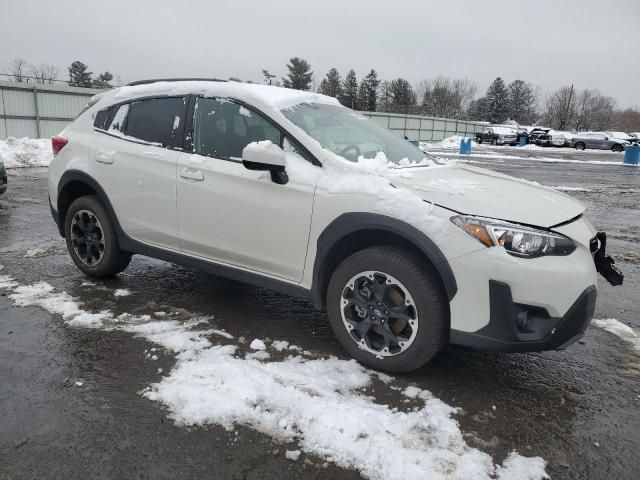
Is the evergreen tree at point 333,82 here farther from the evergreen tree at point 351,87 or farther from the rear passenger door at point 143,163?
the rear passenger door at point 143,163

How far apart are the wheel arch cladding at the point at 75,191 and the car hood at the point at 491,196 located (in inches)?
105

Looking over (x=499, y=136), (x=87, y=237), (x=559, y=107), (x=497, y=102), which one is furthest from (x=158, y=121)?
(x=559, y=107)

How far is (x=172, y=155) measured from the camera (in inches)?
156

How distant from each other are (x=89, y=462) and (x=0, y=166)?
8148mm

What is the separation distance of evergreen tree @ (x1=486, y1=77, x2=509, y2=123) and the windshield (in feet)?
302

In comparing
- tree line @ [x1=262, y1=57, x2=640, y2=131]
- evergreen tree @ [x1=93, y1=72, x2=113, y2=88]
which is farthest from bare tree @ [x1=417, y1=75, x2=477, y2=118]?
evergreen tree @ [x1=93, y1=72, x2=113, y2=88]

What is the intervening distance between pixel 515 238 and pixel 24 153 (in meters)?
17.5

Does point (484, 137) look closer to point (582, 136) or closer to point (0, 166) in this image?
point (582, 136)

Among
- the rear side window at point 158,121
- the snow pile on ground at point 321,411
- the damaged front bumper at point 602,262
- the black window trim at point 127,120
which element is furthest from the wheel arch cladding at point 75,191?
the damaged front bumper at point 602,262

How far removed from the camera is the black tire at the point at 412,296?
9.52 ft

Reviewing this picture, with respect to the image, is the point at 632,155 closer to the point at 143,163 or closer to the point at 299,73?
the point at 143,163

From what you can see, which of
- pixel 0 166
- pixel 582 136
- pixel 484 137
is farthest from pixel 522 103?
pixel 0 166

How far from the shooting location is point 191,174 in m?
3.79

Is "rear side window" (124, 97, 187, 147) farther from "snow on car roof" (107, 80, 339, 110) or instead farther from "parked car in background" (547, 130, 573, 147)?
"parked car in background" (547, 130, 573, 147)
